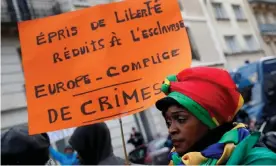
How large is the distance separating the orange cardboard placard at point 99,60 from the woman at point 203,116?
1.07 meters

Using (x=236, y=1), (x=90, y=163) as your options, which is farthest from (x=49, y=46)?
(x=236, y=1)

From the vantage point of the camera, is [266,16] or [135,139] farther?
[266,16]

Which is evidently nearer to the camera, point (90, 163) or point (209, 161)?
point (209, 161)

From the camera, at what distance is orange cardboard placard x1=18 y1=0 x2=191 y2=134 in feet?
8.96

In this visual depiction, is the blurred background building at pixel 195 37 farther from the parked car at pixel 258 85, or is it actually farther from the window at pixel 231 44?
the parked car at pixel 258 85

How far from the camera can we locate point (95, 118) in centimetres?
271

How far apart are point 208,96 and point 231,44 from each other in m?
22.3

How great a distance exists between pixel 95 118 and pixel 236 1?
1641 cm

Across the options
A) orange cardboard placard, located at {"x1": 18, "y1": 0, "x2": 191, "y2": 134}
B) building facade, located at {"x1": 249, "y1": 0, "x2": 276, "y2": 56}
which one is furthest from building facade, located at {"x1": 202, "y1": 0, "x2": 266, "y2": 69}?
orange cardboard placard, located at {"x1": 18, "y1": 0, "x2": 191, "y2": 134}

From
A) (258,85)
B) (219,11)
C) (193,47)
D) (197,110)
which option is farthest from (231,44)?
(197,110)

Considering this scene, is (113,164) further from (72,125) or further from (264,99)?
(264,99)

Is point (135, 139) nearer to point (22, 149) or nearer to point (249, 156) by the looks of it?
point (22, 149)

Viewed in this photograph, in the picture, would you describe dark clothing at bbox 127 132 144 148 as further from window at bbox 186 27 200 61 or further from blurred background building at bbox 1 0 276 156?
window at bbox 186 27 200 61

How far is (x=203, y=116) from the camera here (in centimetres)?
162
